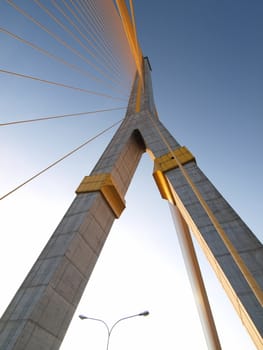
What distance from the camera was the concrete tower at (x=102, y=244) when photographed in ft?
19.8

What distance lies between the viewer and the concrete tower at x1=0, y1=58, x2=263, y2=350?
6023mm

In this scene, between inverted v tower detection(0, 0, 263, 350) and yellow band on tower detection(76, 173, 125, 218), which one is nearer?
inverted v tower detection(0, 0, 263, 350)

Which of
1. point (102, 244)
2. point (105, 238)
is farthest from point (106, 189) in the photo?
point (102, 244)

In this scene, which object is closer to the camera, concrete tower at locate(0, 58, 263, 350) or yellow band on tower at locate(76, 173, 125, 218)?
concrete tower at locate(0, 58, 263, 350)

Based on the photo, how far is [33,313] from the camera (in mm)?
6270

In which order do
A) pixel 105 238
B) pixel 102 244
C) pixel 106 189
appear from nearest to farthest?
1. pixel 102 244
2. pixel 105 238
3. pixel 106 189

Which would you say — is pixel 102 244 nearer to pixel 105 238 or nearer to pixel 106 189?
pixel 105 238

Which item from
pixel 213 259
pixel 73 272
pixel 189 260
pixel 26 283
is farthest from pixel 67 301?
pixel 189 260

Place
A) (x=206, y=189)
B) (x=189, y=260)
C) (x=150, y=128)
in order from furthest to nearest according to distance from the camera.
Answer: (x=189, y=260) < (x=150, y=128) < (x=206, y=189)

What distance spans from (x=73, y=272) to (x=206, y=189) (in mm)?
5279

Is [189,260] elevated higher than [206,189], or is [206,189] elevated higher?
[189,260]

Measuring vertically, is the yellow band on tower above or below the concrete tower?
above

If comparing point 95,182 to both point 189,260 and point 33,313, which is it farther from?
point 189,260

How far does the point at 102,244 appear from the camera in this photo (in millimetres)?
9359
